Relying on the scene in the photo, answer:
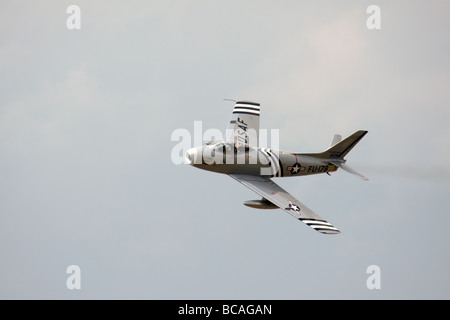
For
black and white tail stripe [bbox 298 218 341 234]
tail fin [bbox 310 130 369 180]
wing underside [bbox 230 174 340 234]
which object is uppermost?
tail fin [bbox 310 130 369 180]

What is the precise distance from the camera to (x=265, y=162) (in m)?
49.4

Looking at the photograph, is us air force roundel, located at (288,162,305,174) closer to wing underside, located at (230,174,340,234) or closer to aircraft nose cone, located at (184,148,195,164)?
wing underside, located at (230,174,340,234)

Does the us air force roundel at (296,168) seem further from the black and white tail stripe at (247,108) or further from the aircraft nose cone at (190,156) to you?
the aircraft nose cone at (190,156)

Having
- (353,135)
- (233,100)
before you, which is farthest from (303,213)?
(233,100)

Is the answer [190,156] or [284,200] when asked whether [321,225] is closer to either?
[284,200]

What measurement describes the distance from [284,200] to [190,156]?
6.28 meters

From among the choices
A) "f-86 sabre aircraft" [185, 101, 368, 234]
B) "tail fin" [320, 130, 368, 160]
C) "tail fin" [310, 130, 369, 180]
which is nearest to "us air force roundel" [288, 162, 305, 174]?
"f-86 sabre aircraft" [185, 101, 368, 234]

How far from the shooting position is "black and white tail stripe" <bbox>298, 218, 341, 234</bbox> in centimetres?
4359

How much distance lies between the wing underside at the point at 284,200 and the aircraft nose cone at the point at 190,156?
2751 mm

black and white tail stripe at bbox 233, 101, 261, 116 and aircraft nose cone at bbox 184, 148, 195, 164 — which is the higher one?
black and white tail stripe at bbox 233, 101, 261, 116

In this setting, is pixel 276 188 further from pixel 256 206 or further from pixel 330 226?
pixel 330 226

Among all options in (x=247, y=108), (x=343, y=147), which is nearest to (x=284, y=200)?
(x=343, y=147)

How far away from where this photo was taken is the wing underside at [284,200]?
44.2m

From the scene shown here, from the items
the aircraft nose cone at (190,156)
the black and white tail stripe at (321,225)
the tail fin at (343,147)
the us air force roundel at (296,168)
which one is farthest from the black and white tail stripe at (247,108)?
the black and white tail stripe at (321,225)
